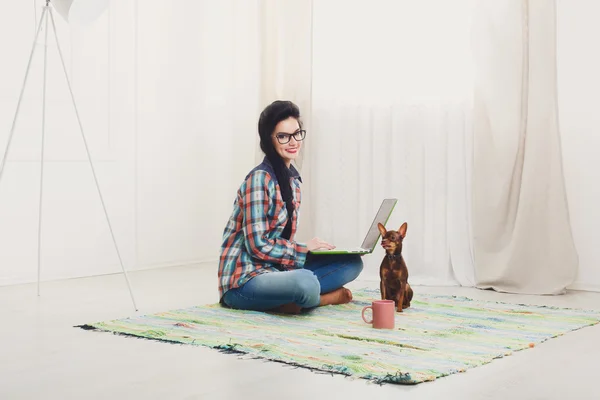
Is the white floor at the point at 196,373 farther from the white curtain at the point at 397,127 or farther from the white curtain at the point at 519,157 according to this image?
the white curtain at the point at 397,127

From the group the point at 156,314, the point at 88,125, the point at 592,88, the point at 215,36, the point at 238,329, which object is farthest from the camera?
the point at 215,36

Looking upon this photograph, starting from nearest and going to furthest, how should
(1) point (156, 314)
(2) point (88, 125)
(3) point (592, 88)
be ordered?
(1) point (156, 314), (3) point (592, 88), (2) point (88, 125)

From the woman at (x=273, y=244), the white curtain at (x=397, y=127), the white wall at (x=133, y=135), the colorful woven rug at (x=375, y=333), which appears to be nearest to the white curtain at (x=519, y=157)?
the white curtain at (x=397, y=127)

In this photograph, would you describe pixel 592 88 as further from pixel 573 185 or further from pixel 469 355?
pixel 469 355

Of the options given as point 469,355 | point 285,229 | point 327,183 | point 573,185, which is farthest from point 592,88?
point 469,355

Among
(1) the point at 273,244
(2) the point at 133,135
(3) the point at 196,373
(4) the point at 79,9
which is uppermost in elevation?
(4) the point at 79,9

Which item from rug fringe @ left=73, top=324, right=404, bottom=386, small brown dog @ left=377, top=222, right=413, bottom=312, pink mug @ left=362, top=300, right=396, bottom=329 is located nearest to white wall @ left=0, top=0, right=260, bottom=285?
rug fringe @ left=73, top=324, right=404, bottom=386

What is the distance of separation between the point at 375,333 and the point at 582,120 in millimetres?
1806

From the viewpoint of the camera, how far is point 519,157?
3760 mm

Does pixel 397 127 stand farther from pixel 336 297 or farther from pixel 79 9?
pixel 79 9

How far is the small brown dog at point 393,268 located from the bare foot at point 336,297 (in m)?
0.25

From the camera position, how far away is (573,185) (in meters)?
3.83

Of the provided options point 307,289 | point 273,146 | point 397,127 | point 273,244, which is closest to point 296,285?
point 307,289

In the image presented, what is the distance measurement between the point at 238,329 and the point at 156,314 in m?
0.43
